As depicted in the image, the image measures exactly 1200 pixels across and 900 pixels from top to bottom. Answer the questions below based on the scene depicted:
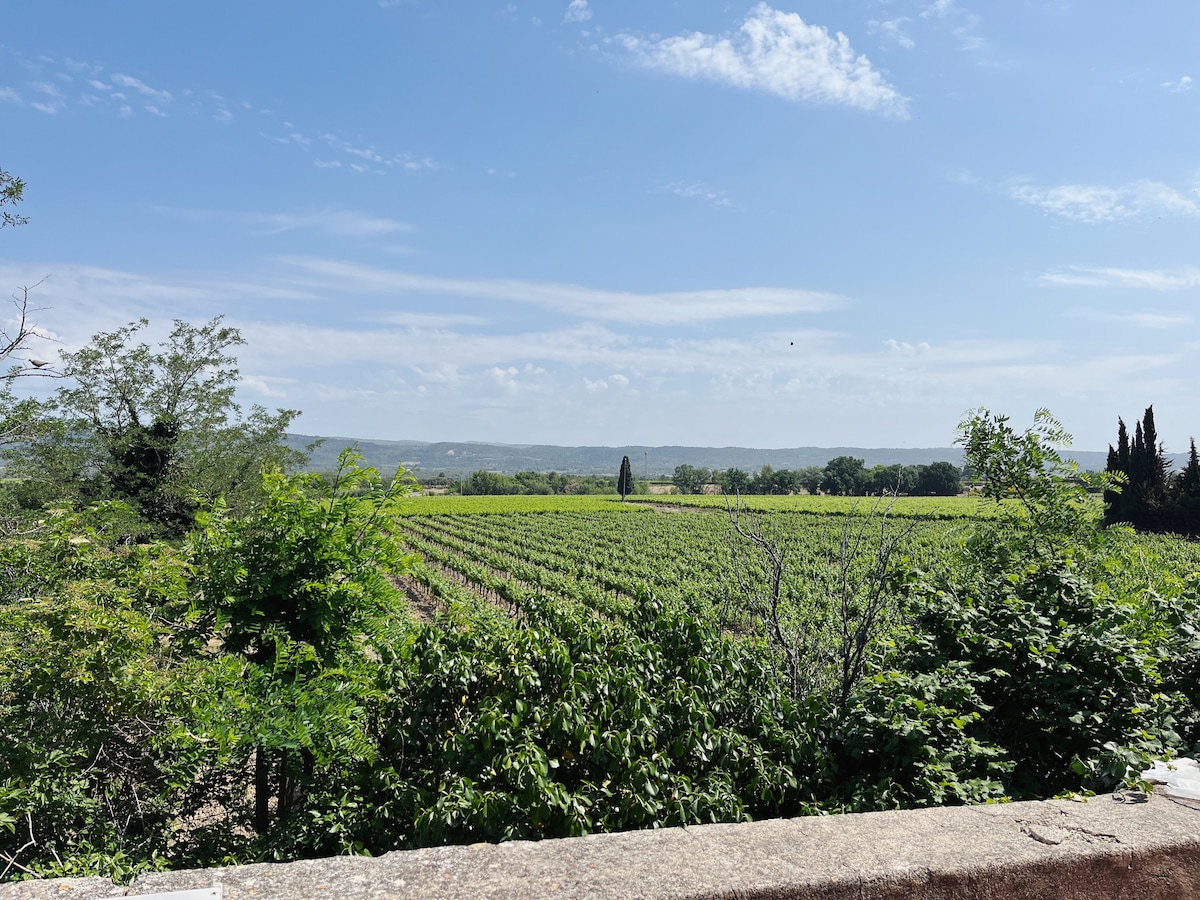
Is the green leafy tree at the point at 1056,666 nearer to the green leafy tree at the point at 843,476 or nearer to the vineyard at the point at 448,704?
the vineyard at the point at 448,704

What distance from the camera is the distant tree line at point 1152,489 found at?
40562mm

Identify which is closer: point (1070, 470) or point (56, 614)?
point (56, 614)

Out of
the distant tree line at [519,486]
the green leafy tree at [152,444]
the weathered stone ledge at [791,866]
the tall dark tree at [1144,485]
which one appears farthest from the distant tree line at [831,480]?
the weathered stone ledge at [791,866]

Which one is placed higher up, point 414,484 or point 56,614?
point 414,484

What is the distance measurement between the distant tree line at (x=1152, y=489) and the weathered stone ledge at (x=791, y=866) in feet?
141

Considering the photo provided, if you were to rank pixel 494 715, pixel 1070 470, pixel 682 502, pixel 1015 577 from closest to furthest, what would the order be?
1. pixel 494 715
2. pixel 1015 577
3. pixel 1070 470
4. pixel 682 502

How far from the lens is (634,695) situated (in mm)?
3184

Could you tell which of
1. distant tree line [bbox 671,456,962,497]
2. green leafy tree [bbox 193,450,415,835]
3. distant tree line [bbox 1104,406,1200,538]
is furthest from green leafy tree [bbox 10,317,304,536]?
distant tree line [bbox 671,456,962,497]

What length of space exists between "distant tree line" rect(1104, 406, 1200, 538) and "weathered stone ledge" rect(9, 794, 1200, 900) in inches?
1696

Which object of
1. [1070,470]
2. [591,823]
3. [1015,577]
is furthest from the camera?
[1070,470]

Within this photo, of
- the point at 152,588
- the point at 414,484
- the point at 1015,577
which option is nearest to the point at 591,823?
the point at 414,484

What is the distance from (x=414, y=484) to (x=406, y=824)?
1756 millimetres

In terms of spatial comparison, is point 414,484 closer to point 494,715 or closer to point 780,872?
point 494,715

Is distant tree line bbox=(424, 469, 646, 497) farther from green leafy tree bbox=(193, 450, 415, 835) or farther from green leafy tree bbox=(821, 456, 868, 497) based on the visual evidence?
green leafy tree bbox=(193, 450, 415, 835)
